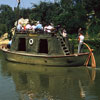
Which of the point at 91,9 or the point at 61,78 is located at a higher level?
the point at 91,9

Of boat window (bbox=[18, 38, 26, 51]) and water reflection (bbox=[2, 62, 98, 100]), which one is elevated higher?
boat window (bbox=[18, 38, 26, 51])

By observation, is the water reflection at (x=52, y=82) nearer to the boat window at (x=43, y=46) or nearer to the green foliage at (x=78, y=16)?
the boat window at (x=43, y=46)

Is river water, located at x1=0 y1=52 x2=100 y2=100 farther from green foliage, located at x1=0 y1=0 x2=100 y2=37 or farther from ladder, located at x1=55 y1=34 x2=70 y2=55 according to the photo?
green foliage, located at x1=0 y1=0 x2=100 y2=37

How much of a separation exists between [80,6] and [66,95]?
3446 centimetres

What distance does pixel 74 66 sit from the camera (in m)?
18.1

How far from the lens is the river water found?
36.4 feet

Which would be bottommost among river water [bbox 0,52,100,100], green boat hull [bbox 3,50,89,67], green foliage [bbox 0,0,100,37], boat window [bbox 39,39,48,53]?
river water [bbox 0,52,100,100]

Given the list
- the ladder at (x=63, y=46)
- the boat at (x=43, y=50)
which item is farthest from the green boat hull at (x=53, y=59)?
the ladder at (x=63, y=46)

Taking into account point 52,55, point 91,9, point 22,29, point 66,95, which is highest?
point 91,9

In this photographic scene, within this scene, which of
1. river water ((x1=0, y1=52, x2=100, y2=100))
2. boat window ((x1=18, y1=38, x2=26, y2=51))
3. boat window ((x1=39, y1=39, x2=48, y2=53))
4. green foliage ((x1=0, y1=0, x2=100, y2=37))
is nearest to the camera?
river water ((x1=0, y1=52, x2=100, y2=100))

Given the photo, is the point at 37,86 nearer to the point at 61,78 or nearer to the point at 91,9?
the point at 61,78

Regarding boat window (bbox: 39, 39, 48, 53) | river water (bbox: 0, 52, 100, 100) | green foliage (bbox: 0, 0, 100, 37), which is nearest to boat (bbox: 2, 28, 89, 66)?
boat window (bbox: 39, 39, 48, 53)

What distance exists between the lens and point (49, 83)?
13516mm

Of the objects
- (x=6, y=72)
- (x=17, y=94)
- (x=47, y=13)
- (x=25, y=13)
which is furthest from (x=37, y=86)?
(x=25, y=13)
